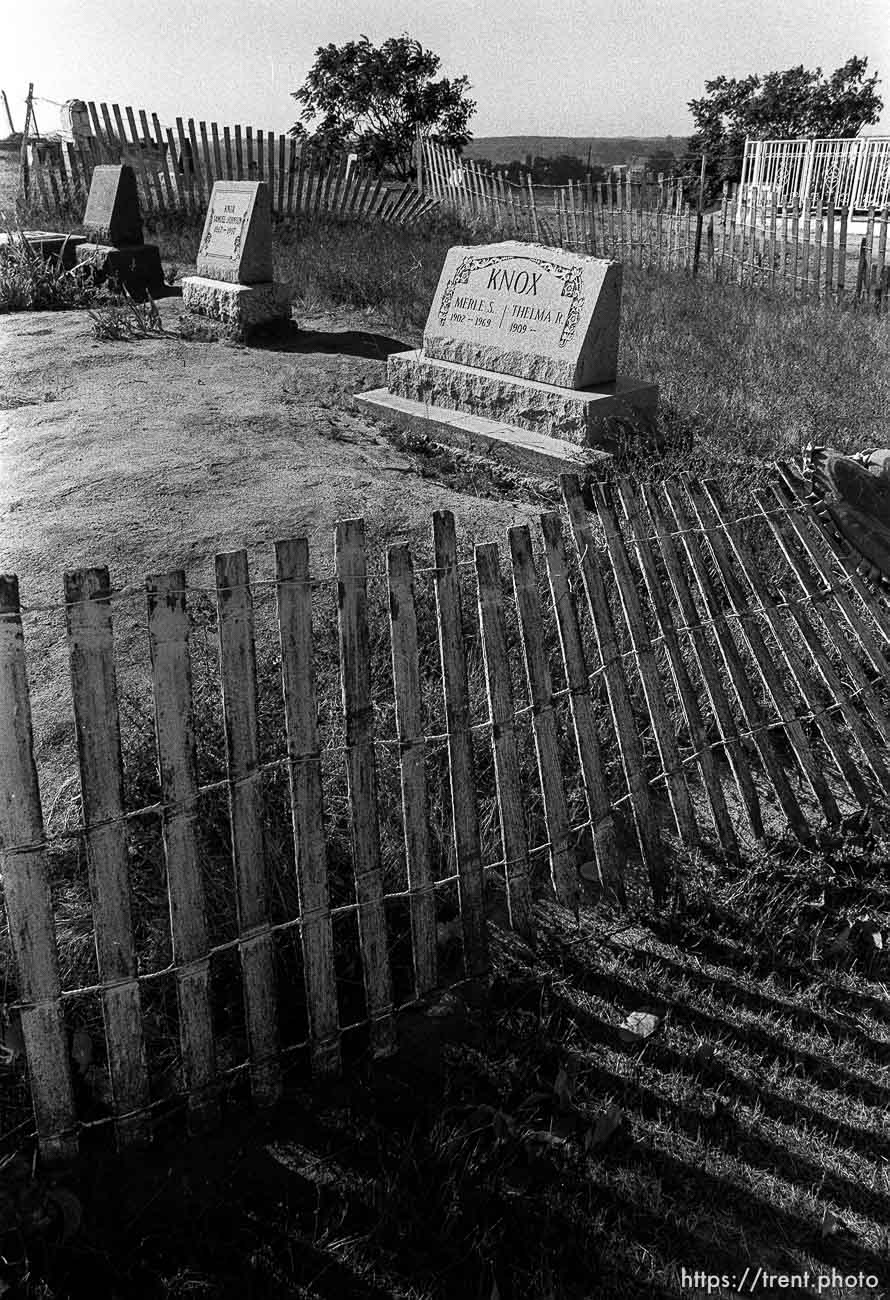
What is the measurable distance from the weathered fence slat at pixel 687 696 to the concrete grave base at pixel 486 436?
2.60 meters

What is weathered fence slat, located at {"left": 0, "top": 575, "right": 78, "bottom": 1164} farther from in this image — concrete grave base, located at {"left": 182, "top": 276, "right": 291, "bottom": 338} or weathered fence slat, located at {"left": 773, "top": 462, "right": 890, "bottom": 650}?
concrete grave base, located at {"left": 182, "top": 276, "right": 291, "bottom": 338}

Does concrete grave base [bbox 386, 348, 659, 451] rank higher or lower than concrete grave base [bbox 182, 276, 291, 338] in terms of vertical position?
lower

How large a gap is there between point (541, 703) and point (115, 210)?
11014mm

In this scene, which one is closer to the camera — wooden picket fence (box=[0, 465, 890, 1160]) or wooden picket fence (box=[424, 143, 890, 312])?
wooden picket fence (box=[0, 465, 890, 1160])

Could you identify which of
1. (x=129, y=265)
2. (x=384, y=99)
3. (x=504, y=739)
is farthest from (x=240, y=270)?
(x=384, y=99)

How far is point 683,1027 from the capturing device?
256cm

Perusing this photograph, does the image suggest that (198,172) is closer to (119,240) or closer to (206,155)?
(206,155)

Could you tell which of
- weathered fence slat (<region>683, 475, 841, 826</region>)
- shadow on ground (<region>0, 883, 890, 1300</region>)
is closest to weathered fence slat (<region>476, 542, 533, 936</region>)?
shadow on ground (<region>0, 883, 890, 1300</region>)

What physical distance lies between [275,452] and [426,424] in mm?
1122

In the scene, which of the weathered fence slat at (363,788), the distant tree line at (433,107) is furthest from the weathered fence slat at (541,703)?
the distant tree line at (433,107)

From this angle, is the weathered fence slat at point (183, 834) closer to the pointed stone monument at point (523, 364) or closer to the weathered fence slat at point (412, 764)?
the weathered fence slat at point (412, 764)

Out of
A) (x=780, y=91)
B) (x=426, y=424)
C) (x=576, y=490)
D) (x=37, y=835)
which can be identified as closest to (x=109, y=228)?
(x=426, y=424)

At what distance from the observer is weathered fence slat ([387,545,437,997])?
2506 mm

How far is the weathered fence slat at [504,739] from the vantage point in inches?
107
